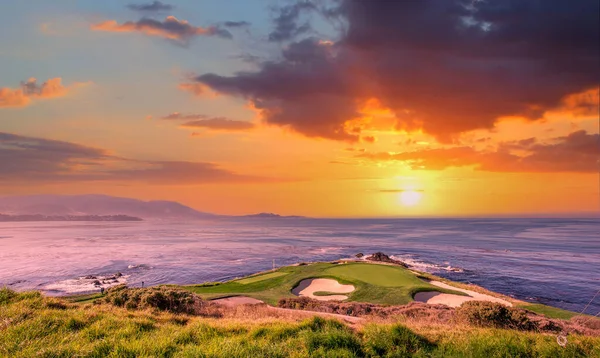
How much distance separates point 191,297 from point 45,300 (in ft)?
22.5

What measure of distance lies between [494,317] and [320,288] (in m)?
15.5

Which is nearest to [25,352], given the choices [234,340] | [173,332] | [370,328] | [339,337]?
[173,332]

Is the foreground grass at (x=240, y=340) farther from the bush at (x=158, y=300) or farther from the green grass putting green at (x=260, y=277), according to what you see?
the green grass putting green at (x=260, y=277)

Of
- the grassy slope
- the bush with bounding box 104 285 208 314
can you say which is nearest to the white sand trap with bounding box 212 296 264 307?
the grassy slope

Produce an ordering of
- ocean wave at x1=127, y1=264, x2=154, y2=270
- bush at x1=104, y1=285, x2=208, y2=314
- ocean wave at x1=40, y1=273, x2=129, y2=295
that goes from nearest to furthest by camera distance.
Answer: bush at x1=104, y1=285, x2=208, y2=314
ocean wave at x1=40, y1=273, x2=129, y2=295
ocean wave at x1=127, y1=264, x2=154, y2=270

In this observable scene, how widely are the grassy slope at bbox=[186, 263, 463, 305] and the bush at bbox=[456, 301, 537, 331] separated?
7.63 metres

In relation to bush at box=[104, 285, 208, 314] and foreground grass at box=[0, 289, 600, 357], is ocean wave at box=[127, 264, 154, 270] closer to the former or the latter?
bush at box=[104, 285, 208, 314]

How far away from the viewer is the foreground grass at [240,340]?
720cm

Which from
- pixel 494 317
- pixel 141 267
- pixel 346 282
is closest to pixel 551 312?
pixel 494 317

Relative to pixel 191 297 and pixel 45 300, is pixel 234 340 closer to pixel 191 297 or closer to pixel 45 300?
pixel 45 300

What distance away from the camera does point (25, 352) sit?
6773 millimetres

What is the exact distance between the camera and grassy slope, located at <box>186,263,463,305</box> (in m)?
25.5

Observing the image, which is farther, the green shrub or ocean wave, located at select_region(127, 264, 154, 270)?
ocean wave, located at select_region(127, 264, 154, 270)

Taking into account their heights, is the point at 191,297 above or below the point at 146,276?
above
